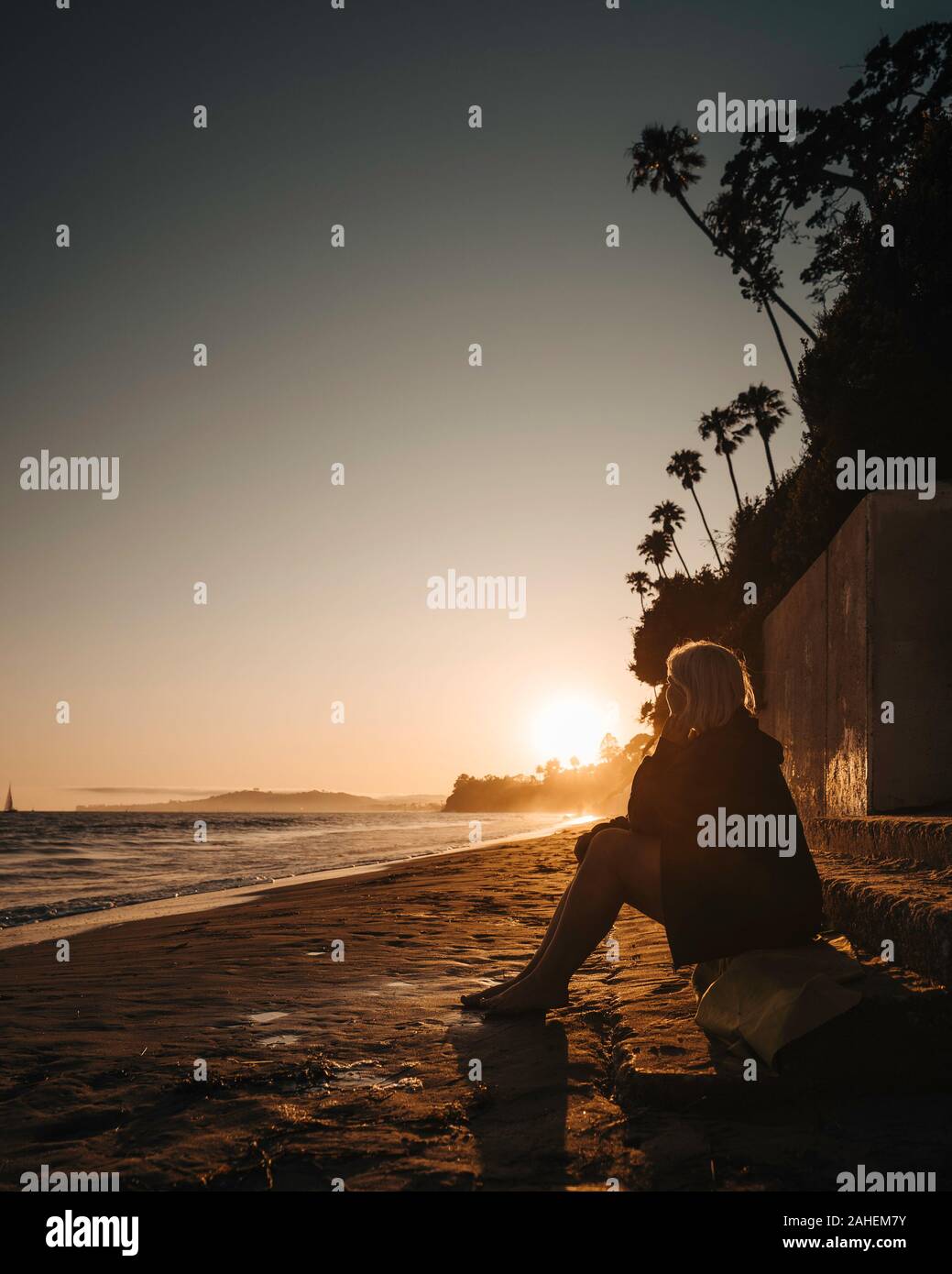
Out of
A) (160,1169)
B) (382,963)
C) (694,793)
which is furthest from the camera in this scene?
(382,963)

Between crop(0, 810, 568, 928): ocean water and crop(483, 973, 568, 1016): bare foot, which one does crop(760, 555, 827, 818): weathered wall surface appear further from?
crop(0, 810, 568, 928): ocean water

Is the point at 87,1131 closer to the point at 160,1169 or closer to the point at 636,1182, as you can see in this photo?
the point at 160,1169

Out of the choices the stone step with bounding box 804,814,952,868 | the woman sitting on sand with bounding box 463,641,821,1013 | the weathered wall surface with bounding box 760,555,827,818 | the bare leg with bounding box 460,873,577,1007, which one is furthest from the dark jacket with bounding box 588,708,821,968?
the weathered wall surface with bounding box 760,555,827,818

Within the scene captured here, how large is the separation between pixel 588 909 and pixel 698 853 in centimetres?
66

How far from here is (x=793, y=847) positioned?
324cm

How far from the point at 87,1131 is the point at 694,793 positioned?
2324 mm

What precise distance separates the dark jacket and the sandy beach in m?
0.39

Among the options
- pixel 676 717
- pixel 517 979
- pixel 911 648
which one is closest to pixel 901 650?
pixel 911 648

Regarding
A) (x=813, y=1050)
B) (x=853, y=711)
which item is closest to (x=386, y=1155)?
(x=813, y=1050)

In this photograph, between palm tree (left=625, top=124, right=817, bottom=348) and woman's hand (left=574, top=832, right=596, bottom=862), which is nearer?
woman's hand (left=574, top=832, right=596, bottom=862)

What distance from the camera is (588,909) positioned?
12.5 ft

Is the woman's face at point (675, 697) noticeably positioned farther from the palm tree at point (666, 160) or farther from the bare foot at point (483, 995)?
the palm tree at point (666, 160)

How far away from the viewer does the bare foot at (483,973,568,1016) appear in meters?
3.85

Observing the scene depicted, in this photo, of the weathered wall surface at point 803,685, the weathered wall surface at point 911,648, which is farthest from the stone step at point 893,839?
the weathered wall surface at point 803,685
